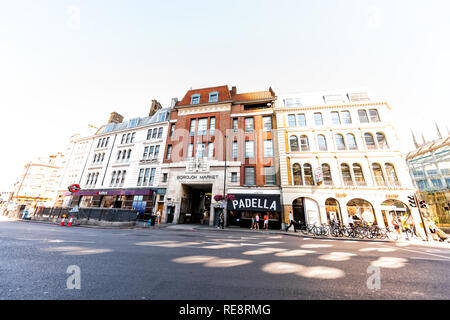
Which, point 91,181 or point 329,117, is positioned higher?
point 329,117

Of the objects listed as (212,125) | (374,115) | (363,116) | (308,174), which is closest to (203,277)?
(308,174)

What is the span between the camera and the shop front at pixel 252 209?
19.0 m

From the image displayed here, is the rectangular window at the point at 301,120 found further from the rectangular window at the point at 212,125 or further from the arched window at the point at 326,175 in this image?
the rectangular window at the point at 212,125

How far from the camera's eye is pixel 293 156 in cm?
2081

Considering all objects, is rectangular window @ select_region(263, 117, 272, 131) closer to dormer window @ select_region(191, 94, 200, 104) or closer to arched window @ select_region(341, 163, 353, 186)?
arched window @ select_region(341, 163, 353, 186)

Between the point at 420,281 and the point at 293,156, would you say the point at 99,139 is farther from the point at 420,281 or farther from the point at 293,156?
the point at 420,281

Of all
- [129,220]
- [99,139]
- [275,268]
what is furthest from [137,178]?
[275,268]

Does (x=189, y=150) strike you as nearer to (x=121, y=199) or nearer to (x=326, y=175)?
(x=121, y=199)

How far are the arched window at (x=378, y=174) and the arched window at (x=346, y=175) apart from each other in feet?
8.43

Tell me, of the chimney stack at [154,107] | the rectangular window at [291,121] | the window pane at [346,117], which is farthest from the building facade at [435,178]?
the chimney stack at [154,107]

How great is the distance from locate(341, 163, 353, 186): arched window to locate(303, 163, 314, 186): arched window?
12.0 feet

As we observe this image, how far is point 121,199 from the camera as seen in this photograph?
2481 centimetres
